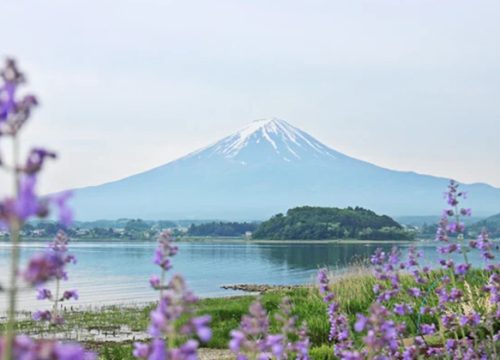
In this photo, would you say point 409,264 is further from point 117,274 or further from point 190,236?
point 190,236

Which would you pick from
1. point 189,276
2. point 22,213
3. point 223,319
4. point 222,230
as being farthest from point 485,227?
point 222,230

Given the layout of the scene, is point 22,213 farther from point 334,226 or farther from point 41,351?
point 334,226

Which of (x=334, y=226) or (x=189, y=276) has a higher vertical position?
(x=334, y=226)

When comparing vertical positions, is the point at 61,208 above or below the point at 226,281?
above

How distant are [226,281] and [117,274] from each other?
7484 mm

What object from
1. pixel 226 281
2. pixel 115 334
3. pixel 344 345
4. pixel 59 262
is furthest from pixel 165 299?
pixel 226 281

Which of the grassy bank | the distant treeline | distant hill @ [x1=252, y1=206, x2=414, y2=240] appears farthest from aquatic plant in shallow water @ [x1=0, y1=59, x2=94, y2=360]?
the distant treeline

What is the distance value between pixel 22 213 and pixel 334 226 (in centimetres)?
9219

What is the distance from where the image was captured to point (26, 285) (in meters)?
1.49

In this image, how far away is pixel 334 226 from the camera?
9269 cm

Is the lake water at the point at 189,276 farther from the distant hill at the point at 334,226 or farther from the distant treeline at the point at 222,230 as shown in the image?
the distant treeline at the point at 222,230

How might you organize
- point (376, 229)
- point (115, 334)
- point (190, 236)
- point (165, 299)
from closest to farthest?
point (165, 299) < point (115, 334) < point (376, 229) < point (190, 236)

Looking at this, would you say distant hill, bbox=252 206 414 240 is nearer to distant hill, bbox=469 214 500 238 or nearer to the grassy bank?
distant hill, bbox=469 214 500 238

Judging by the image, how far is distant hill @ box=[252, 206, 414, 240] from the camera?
91375mm
